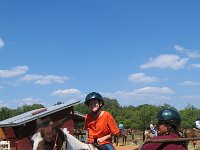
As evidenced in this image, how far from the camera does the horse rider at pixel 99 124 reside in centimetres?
688

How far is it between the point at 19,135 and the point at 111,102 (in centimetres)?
14152

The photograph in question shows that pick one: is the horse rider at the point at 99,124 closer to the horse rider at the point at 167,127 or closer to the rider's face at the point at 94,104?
the rider's face at the point at 94,104

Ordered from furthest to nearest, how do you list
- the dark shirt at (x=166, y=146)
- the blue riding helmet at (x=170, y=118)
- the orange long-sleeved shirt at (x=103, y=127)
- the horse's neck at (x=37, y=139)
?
the orange long-sleeved shirt at (x=103, y=127)
the horse's neck at (x=37, y=139)
the blue riding helmet at (x=170, y=118)
the dark shirt at (x=166, y=146)

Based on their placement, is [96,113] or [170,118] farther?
[96,113]

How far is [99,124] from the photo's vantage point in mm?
7023

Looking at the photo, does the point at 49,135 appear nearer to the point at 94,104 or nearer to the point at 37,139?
the point at 37,139

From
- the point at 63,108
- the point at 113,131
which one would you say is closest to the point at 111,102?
the point at 63,108

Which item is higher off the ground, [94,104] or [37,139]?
[94,104]

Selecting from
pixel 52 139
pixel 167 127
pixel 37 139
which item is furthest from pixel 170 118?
pixel 37 139

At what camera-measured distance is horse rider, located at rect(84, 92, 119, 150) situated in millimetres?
6879

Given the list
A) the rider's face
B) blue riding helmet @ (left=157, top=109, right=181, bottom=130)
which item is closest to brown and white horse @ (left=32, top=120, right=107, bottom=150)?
the rider's face

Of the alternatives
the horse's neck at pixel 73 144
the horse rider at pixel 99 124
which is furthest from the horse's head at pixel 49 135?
the horse rider at pixel 99 124

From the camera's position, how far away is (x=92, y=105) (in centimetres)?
699

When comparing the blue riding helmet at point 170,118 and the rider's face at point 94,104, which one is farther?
the rider's face at point 94,104
